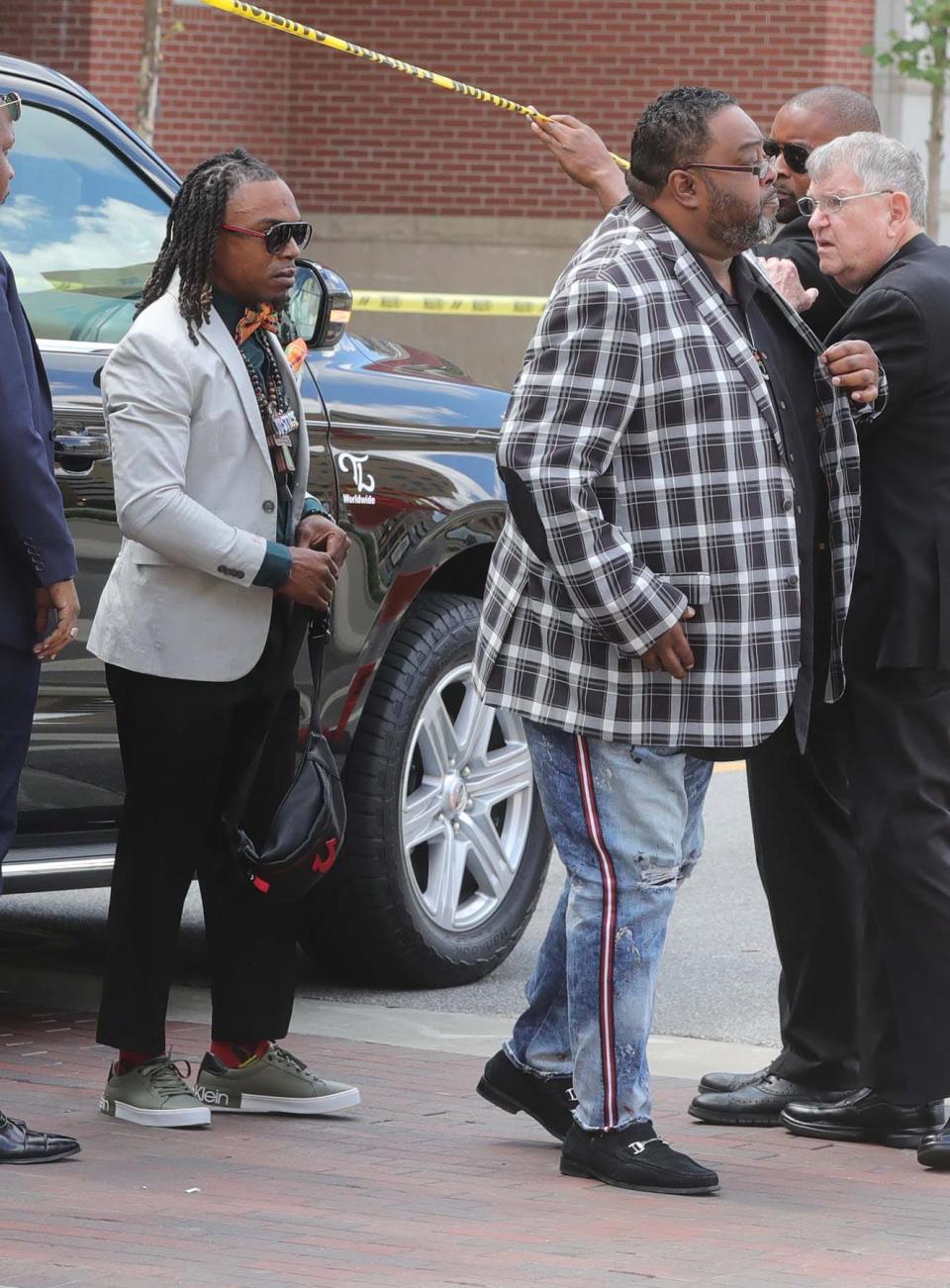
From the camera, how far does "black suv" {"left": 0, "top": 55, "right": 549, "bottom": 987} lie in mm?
5234

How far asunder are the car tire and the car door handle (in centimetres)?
110

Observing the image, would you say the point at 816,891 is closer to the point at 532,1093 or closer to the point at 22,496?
the point at 532,1093

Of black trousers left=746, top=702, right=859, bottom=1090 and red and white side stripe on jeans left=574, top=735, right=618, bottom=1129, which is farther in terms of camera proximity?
black trousers left=746, top=702, right=859, bottom=1090

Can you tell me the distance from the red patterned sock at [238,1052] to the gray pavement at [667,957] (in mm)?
1094

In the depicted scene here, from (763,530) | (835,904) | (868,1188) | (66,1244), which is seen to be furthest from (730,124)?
(66,1244)

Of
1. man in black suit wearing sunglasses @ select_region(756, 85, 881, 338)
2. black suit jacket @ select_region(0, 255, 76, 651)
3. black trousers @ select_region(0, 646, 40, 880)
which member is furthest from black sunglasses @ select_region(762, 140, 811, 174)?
black trousers @ select_region(0, 646, 40, 880)

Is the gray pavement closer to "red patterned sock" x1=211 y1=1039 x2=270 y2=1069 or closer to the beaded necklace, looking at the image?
"red patterned sock" x1=211 y1=1039 x2=270 y2=1069

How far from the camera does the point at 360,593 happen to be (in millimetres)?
5758

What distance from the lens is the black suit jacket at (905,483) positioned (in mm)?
4664

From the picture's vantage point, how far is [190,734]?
15.2 ft

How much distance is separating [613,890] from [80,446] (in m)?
1.59

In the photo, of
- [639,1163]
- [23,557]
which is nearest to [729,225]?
[23,557]

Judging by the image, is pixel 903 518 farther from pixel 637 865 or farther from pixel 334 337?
pixel 334 337

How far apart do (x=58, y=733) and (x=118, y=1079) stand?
81cm
